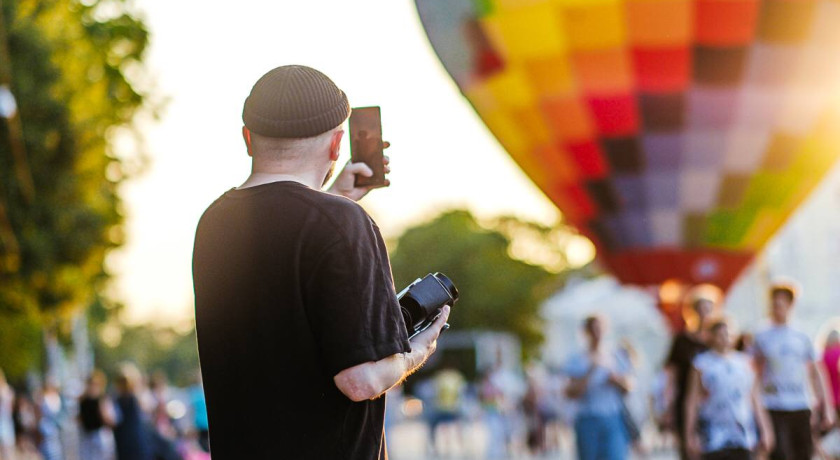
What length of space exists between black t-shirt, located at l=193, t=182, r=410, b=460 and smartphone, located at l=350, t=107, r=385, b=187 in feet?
2.30

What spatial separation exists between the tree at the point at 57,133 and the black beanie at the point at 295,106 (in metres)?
22.4

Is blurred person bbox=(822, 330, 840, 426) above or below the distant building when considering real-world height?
below

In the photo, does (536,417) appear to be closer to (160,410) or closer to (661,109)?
(661,109)

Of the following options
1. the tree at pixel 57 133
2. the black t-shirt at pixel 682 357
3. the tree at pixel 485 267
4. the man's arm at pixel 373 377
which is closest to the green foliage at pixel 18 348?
the tree at pixel 485 267

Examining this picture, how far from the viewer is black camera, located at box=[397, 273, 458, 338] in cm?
340

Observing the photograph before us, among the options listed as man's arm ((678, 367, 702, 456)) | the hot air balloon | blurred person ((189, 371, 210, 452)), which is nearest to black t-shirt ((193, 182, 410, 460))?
man's arm ((678, 367, 702, 456))

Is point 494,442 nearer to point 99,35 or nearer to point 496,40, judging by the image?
point 496,40

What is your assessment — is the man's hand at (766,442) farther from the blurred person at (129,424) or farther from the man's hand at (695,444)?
the blurred person at (129,424)

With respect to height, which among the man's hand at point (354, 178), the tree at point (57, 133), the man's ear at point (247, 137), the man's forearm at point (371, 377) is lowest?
the man's forearm at point (371, 377)

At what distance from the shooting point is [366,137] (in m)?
3.95

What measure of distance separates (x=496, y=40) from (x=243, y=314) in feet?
54.1

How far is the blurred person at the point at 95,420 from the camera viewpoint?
1579cm

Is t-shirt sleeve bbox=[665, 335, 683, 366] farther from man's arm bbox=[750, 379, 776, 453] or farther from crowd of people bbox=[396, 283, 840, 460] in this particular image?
man's arm bbox=[750, 379, 776, 453]

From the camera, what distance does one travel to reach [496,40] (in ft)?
63.8
